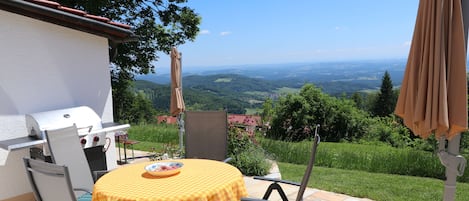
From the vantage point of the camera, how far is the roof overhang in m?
4.54

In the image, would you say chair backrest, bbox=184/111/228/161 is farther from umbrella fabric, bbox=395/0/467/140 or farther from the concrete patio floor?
umbrella fabric, bbox=395/0/467/140

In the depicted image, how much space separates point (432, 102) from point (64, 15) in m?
4.62

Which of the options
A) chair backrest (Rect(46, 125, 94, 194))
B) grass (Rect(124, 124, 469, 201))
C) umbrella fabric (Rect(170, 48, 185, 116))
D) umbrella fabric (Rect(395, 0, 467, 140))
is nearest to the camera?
umbrella fabric (Rect(395, 0, 467, 140))

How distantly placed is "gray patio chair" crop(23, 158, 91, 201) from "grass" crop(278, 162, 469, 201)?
3.72 m

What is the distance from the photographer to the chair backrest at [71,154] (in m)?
4.03

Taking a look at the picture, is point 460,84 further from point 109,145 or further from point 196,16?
point 196,16

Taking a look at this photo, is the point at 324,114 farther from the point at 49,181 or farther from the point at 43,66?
the point at 49,181

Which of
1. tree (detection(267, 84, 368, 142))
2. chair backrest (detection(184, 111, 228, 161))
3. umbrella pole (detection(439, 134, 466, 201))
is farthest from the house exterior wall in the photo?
tree (detection(267, 84, 368, 142))

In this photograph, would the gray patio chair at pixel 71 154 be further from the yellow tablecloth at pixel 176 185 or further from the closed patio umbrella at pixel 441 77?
the closed patio umbrella at pixel 441 77

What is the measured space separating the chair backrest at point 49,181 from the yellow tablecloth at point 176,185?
345 mm

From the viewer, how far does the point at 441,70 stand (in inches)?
97.7

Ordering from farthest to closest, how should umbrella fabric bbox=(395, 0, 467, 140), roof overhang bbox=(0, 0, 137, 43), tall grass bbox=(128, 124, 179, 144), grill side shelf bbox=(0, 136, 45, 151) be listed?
1. tall grass bbox=(128, 124, 179, 144)
2. roof overhang bbox=(0, 0, 137, 43)
3. grill side shelf bbox=(0, 136, 45, 151)
4. umbrella fabric bbox=(395, 0, 467, 140)

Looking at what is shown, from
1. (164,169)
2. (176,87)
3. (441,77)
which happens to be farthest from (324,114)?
(441,77)

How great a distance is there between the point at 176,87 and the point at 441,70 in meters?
5.68
